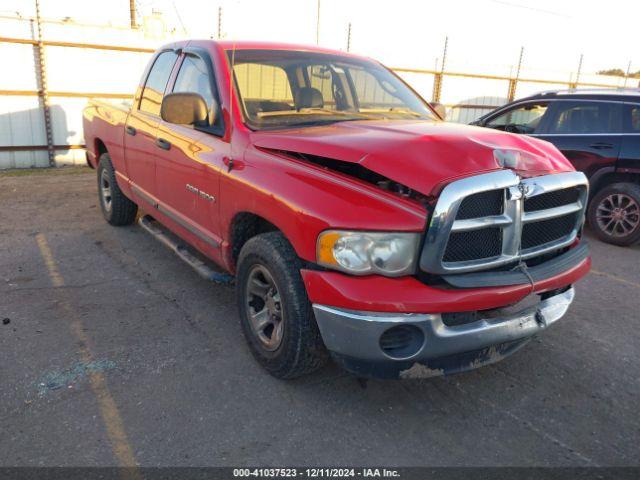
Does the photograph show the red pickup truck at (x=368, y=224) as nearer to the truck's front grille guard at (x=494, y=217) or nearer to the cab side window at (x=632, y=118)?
the truck's front grille guard at (x=494, y=217)

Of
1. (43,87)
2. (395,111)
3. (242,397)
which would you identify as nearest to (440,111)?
(395,111)

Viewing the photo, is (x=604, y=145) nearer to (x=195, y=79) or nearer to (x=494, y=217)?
(x=494, y=217)

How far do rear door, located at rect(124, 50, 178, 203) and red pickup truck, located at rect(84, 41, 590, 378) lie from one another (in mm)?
783

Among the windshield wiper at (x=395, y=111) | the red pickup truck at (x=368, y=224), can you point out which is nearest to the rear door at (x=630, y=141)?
the windshield wiper at (x=395, y=111)

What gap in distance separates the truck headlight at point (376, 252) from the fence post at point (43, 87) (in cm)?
984

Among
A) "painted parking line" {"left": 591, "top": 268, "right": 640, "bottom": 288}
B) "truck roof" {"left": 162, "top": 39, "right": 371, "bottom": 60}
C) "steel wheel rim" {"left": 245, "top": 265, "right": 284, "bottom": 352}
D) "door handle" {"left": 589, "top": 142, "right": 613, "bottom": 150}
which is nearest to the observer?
"steel wheel rim" {"left": 245, "top": 265, "right": 284, "bottom": 352}

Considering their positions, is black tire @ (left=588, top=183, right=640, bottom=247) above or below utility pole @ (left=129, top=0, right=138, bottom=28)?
below

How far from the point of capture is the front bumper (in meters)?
2.33

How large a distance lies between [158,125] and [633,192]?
5.26 meters

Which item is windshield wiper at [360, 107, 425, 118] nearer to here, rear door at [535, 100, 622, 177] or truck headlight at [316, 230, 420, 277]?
truck headlight at [316, 230, 420, 277]

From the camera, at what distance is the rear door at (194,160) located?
3406mm

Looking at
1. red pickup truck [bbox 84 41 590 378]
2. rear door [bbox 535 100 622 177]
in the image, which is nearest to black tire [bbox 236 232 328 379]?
red pickup truck [bbox 84 41 590 378]

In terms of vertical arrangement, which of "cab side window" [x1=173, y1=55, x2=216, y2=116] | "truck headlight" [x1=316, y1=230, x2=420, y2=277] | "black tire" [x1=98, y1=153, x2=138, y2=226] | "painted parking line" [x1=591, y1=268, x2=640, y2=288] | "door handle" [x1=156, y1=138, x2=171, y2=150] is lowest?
"painted parking line" [x1=591, y1=268, x2=640, y2=288]

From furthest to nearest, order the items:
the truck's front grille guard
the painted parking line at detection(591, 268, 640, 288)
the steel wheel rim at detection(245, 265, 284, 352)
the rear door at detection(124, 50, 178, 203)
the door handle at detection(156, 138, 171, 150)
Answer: the painted parking line at detection(591, 268, 640, 288)
the rear door at detection(124, 50, 178, 203)
the door handle at detection(156, 138, 171, 150)
the steel wheel rim at detection(245, 265, 284, 352)
the truck's front grille guard
